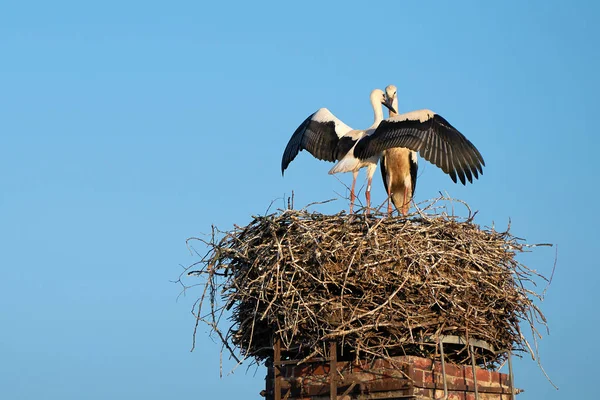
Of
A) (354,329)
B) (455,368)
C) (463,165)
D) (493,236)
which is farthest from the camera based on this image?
(463,165)

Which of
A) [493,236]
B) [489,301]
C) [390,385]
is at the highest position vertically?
[493,236]

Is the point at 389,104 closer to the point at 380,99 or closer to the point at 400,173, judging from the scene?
the point at 380,99

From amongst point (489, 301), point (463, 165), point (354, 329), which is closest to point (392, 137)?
point (463, 165)

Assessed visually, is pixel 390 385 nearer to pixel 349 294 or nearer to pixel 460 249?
pixel 349 294

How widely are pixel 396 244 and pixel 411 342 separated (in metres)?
0.86

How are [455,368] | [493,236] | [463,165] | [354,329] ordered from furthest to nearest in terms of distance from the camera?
[463,165], [493,236], [455,368], [354,329]

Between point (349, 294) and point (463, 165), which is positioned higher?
point (463, 165)

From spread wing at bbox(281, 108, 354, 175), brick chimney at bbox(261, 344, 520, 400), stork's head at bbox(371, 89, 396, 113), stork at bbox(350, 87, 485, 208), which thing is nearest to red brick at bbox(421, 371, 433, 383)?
brick chimney at bbox(261, 344, 520, 400)

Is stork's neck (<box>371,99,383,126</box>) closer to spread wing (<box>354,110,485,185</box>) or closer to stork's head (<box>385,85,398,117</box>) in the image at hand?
stork's head (<box>385,85,398,117</box>)

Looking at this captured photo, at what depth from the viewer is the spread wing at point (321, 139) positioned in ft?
36.2

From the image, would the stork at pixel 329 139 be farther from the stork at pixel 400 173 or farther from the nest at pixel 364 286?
the nest at pixel 364 286

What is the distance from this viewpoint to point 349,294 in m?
8.02

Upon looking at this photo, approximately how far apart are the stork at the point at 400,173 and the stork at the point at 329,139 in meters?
0.25

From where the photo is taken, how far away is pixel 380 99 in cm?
1163
